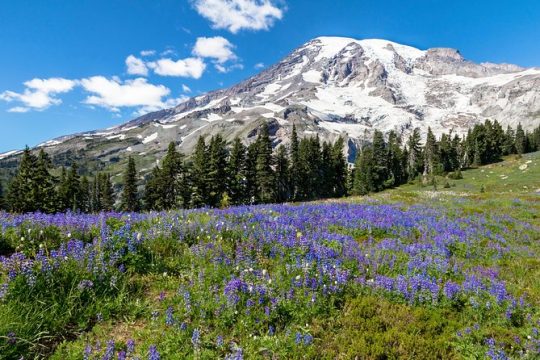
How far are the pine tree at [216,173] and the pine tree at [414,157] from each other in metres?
77.4

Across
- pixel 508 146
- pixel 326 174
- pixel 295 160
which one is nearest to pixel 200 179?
pixel 295 160

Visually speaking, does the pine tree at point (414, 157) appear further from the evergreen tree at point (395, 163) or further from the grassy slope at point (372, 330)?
the grassy slope at point (372, 330)

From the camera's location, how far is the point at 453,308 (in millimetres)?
7555

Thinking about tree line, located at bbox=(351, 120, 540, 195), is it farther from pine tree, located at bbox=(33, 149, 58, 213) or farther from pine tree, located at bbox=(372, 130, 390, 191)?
pine tree, located at bbox=(33, 149, 58, 213)

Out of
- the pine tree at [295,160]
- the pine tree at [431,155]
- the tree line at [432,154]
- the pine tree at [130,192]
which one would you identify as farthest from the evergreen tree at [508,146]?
the pine tree at [130,192]

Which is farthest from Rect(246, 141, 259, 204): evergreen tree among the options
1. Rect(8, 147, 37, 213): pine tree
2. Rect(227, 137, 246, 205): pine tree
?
Rect(8, 147, 37, 213): pine tree

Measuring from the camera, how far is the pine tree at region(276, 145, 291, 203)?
83.9 m

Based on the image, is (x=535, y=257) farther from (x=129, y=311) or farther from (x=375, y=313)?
(x=129, y=311)

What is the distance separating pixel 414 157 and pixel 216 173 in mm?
86336

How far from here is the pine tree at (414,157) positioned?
4800 inches

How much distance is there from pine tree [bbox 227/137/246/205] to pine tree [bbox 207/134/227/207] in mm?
1810

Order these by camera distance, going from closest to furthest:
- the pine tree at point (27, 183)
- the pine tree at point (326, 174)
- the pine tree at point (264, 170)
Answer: the pine tree at point (27, 183) < the pine tree at point (264, 170) < the pine tree at point (326, 174)

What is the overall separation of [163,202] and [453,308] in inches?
2491

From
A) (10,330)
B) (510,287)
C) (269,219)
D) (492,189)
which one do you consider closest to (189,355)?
(10,330)
